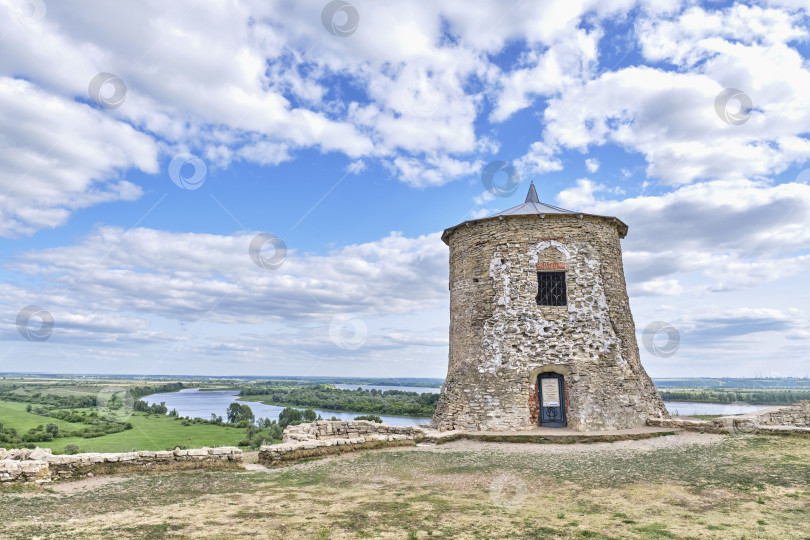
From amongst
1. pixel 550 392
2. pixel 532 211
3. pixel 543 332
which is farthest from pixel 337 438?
pixel 532 211

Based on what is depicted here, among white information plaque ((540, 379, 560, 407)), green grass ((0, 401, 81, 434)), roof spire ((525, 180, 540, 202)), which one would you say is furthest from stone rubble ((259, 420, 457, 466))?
green grass ((0, 401, 81, 434))

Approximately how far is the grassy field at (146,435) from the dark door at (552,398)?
19512 mm

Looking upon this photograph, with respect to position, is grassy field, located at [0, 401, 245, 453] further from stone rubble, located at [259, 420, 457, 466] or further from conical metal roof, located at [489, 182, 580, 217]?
conical metal roof, located at [489, 182, 580, 217]

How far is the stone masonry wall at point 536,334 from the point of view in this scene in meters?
17.1

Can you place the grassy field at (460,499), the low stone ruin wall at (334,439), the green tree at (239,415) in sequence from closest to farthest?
the grassy field at (460,499), the low stone ruin wall at (334,439), the green tree at (239,415)

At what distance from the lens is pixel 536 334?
58.0 ft

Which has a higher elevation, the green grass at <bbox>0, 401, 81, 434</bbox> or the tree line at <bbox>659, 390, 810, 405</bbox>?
the tree line at <bbox>659, 390, 810, 405</bbox>

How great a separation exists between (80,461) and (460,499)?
8.72m

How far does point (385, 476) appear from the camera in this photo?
1090cm

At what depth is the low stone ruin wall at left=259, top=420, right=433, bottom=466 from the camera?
1273 centimetres

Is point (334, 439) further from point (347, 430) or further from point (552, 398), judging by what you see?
point (552, 398)

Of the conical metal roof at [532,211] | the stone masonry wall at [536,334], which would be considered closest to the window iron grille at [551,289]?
the stone masonry wall at [536,334]

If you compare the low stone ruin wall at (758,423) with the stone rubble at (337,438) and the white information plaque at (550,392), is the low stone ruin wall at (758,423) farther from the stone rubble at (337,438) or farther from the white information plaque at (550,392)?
the stone rubble at (337,438)

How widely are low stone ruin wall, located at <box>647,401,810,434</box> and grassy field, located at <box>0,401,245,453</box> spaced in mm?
23794
